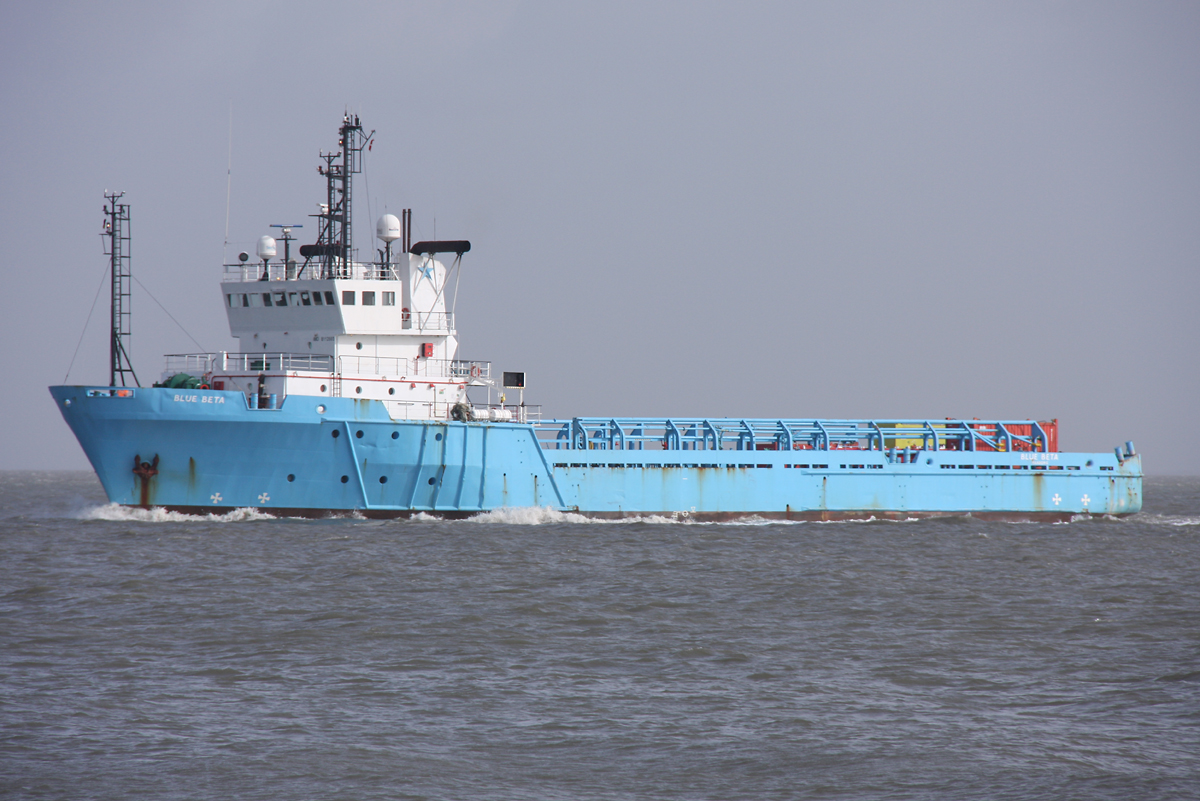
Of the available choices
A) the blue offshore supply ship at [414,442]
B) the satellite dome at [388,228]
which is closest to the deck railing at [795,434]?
the blue offshore supply ship at [414,442]

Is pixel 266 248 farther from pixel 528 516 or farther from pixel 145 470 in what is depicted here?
pixel 528 516

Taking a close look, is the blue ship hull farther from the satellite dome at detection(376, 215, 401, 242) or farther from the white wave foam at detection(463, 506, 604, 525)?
the satellite dome at detection(376, 215, 401, 242)

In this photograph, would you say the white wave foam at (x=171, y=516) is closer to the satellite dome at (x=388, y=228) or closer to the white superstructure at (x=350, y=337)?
the white superstructure at (x=350, y=337)

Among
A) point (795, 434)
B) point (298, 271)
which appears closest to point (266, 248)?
point (298, 271)

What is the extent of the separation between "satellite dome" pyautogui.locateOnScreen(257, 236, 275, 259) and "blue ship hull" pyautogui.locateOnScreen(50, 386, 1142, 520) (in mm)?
6233

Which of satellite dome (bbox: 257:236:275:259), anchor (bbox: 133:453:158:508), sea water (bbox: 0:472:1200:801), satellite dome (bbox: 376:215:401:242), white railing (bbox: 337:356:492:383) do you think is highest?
satellite dome (bbox: 376:215:401:242)

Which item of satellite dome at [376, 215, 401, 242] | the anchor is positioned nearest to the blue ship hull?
the anchor

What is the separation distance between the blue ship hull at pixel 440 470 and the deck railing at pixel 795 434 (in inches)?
27.6

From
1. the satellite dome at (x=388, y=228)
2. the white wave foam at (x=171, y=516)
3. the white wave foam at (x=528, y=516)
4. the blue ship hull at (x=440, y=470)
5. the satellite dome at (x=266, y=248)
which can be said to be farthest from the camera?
the satellite dome at (x=388, y=228)

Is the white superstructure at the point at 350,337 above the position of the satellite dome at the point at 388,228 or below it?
below

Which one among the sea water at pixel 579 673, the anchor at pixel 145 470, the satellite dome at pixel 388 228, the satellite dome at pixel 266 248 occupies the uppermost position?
the satellite dome at pixel 388 228

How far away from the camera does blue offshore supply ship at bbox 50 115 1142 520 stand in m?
28.9

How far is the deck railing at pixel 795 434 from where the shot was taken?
3478 cm

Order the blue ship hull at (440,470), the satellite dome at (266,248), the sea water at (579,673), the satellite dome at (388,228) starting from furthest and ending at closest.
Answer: the satellite dome at (388,228)
the satellite dome at (266,248)
the blue ship hull at (440,470)
the sea water at (579,673)
